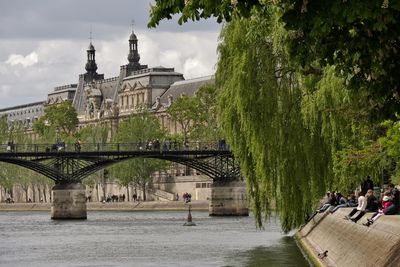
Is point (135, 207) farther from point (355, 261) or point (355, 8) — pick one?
point (355, 8)

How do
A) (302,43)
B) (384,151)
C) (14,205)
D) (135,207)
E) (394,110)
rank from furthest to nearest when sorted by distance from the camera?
(14,205)
(135,207)
(384,151)
(394,110)
(302,43)

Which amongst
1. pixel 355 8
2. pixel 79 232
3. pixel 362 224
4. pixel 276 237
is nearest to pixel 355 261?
pixel 362 224

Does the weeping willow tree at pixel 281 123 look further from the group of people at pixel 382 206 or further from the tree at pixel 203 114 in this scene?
the tree at pixel 203 114

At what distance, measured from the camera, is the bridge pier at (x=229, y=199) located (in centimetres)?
10669

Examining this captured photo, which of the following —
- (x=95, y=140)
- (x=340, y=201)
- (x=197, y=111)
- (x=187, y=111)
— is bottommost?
(x=340, y=201)

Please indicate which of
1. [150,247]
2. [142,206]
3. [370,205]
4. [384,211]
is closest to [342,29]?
[384,211]

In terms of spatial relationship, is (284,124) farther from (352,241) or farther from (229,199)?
(229,199)

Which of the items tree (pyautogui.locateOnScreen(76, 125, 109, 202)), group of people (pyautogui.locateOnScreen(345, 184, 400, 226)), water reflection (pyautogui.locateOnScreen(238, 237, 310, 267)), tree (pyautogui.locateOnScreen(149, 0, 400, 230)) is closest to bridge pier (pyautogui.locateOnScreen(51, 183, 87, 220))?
tree (pyautogui.locateOnScreen(76, 125, 109, 202))

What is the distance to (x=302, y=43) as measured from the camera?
58.2 feet

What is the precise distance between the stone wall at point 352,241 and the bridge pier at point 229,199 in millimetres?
61766

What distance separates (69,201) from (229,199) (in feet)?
43.8

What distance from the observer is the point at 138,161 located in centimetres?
14338

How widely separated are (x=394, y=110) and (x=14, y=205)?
143 metres

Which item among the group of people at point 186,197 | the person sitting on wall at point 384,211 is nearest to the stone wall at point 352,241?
the person sitting on wall at point 384,211
